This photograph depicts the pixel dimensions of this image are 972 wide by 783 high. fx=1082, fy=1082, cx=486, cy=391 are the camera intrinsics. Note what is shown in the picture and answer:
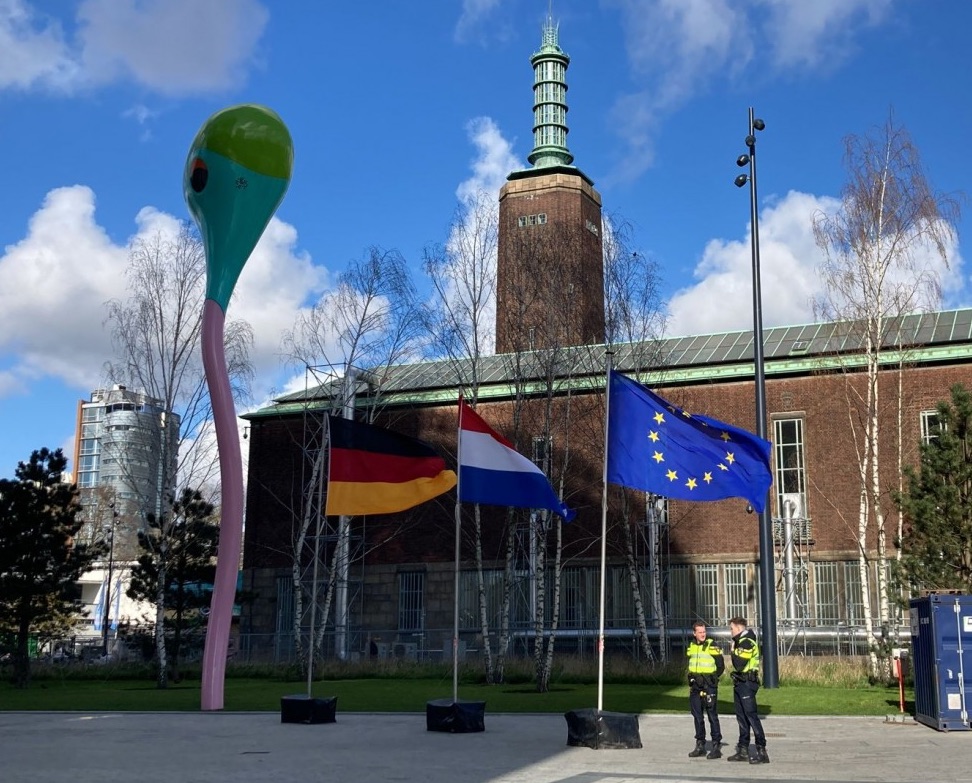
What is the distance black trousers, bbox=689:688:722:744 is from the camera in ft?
47.9

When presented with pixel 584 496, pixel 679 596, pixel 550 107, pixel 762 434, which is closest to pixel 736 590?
pixel 679 596

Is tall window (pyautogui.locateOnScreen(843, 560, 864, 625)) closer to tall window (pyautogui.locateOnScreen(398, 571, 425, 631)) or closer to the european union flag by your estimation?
tall window (pyautogui.locateOnScreen(398, 571, 425, 631))

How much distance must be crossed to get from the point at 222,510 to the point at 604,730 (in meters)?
10.5

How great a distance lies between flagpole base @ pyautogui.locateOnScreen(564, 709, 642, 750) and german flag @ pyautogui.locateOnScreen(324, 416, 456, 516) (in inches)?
198

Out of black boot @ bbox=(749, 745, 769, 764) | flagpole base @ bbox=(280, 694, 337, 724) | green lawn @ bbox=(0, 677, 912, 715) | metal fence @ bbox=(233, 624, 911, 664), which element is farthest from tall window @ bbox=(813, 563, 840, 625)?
black boot @ bbox=(749, 745, 769, 764)

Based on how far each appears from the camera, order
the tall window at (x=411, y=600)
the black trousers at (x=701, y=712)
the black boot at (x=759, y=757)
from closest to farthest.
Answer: the black boot at (x=759, y=757) < the black trousers at (x=701, y=712) < the tall window at (x=411, y=600)

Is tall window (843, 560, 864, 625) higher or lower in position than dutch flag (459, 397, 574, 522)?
lower

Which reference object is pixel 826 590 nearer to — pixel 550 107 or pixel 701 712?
pixel 701 712

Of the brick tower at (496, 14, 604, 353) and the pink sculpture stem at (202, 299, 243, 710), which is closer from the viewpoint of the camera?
the pink sculpture stem at (202, 299, 243, 710)

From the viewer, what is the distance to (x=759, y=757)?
13.9 meters

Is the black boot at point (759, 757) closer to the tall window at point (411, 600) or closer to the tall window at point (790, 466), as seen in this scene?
the tall window at point (790, 466)

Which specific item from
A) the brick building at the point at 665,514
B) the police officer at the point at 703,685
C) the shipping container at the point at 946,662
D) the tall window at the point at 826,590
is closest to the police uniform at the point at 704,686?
the police officer at the point at 703,685

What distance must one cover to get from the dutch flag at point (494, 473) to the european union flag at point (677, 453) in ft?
8.50

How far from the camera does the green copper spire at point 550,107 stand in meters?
72.8
